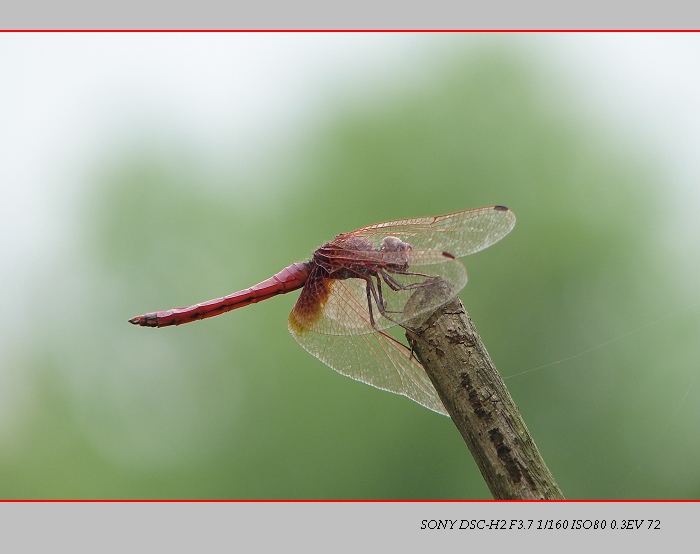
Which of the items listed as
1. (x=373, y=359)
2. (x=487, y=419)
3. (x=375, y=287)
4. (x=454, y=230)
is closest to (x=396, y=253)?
(x=375, y=287)

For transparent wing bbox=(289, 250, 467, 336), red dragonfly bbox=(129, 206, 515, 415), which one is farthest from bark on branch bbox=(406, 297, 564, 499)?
red dragonfly bbox=(129, 206, 515, 415)

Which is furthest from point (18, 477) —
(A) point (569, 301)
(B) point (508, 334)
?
(A) point (569, 301)

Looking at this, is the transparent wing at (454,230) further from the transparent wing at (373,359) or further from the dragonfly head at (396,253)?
the transparent wing at (373,359)

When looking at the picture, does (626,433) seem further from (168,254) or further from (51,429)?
(51,429)

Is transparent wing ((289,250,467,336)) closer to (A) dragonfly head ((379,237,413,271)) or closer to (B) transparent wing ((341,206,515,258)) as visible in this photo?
(A) dragonfly head ((379,237,413,271))

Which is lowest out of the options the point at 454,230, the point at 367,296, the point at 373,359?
Answer: the point at 373,359

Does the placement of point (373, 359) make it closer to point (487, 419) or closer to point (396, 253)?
point (396, 253)

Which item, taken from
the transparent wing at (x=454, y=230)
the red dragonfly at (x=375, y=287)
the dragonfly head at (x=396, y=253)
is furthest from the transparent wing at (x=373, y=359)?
the transparent wing at (x=454, y=230)
